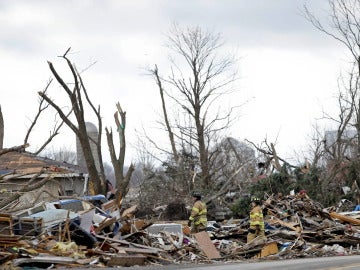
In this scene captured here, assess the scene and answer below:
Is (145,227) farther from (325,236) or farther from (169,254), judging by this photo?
(325,236)

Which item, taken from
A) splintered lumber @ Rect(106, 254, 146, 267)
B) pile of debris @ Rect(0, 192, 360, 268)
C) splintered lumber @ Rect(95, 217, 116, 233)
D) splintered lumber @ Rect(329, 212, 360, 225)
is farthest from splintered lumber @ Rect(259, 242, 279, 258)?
splintered lumber @ Rect(329, 212, 360, 225)

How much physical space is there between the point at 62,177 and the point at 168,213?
5.72 meters

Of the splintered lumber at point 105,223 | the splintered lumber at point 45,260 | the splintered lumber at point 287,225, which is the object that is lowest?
the splintered lumber at point 45,260

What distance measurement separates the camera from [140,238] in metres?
16.7

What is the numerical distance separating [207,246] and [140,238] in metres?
1.84

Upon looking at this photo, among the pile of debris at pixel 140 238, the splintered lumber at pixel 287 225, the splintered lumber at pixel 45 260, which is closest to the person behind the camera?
the splintered lumber at pixel 45 260

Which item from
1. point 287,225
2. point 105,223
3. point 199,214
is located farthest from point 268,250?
point 105,223

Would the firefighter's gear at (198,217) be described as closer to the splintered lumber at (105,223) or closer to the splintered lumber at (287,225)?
the splintered lumber at (105,223)

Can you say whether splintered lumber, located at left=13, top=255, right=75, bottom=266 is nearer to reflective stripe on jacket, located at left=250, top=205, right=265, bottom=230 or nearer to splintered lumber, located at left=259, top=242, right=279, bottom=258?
splintered lumber, located at left=259, top=242, right=279, bottom=258

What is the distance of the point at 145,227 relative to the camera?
57.5ft

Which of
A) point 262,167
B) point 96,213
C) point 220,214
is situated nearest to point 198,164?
point 262,167

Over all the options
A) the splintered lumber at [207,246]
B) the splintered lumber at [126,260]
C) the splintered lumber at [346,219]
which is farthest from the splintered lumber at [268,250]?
the splintered lumber at [346,219]

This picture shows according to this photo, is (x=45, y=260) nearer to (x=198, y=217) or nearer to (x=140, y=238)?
(x=140, y=238)

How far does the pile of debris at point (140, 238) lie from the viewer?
1277 centimetres
